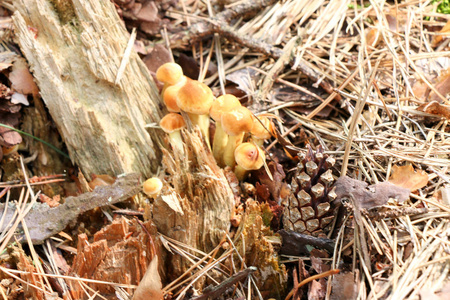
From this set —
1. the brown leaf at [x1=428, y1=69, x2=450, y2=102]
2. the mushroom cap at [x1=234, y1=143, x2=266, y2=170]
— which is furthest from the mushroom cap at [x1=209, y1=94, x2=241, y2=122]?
the brown leaf at [x1=428, y1=69, x2=450, y2=102]

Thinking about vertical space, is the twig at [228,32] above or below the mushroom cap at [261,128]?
above

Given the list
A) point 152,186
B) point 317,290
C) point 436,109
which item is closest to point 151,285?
point 152,186

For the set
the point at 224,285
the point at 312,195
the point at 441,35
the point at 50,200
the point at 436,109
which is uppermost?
the point at 441,35

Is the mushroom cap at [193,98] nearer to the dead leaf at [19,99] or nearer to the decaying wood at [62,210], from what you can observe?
the decaying wood at [62,210]

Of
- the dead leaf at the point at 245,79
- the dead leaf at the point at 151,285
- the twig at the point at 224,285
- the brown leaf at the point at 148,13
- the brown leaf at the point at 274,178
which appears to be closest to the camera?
the dead leaf at the point at 151,285

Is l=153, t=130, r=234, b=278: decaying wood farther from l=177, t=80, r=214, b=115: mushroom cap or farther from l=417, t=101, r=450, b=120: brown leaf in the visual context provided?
l=417, t=101, r=450, b=120: brown leaf

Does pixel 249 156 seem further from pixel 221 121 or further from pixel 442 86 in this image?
pixel 442 86

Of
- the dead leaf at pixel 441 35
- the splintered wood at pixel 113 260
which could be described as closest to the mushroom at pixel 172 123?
the splintered wood at pixel 113 260
